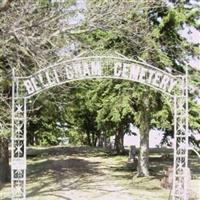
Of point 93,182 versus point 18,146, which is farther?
point 93,182

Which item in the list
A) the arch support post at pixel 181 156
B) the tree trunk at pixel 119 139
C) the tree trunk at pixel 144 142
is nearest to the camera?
the arch support post at pixel 181 156

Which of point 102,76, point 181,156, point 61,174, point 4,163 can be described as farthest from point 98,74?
point 61,174

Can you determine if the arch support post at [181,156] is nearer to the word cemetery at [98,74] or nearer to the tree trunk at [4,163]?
the word cemetery at [98,74]

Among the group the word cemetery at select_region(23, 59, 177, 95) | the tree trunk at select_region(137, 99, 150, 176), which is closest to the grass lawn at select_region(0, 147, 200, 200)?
the tree trunk at select_region(137, 99, 150, 176)

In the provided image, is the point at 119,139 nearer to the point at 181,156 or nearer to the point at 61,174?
the point at 61,174

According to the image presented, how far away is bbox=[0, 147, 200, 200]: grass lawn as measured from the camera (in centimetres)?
1738

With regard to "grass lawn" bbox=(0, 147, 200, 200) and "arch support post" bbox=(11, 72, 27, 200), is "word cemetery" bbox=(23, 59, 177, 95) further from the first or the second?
"grass lawn" bbox=(0, 147, 200, 200)

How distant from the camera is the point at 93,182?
2092cm

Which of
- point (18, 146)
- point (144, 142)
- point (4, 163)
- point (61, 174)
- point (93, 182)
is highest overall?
point (144, 142)

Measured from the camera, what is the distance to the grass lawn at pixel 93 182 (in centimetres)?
1738

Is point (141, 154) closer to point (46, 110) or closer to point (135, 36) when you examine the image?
point (46, 110)

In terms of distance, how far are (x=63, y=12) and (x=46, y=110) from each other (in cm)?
638

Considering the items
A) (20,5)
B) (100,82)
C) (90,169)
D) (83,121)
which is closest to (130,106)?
(100,82)

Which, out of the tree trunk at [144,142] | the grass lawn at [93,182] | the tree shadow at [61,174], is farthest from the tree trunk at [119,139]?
the tree trunk at [144,142]
